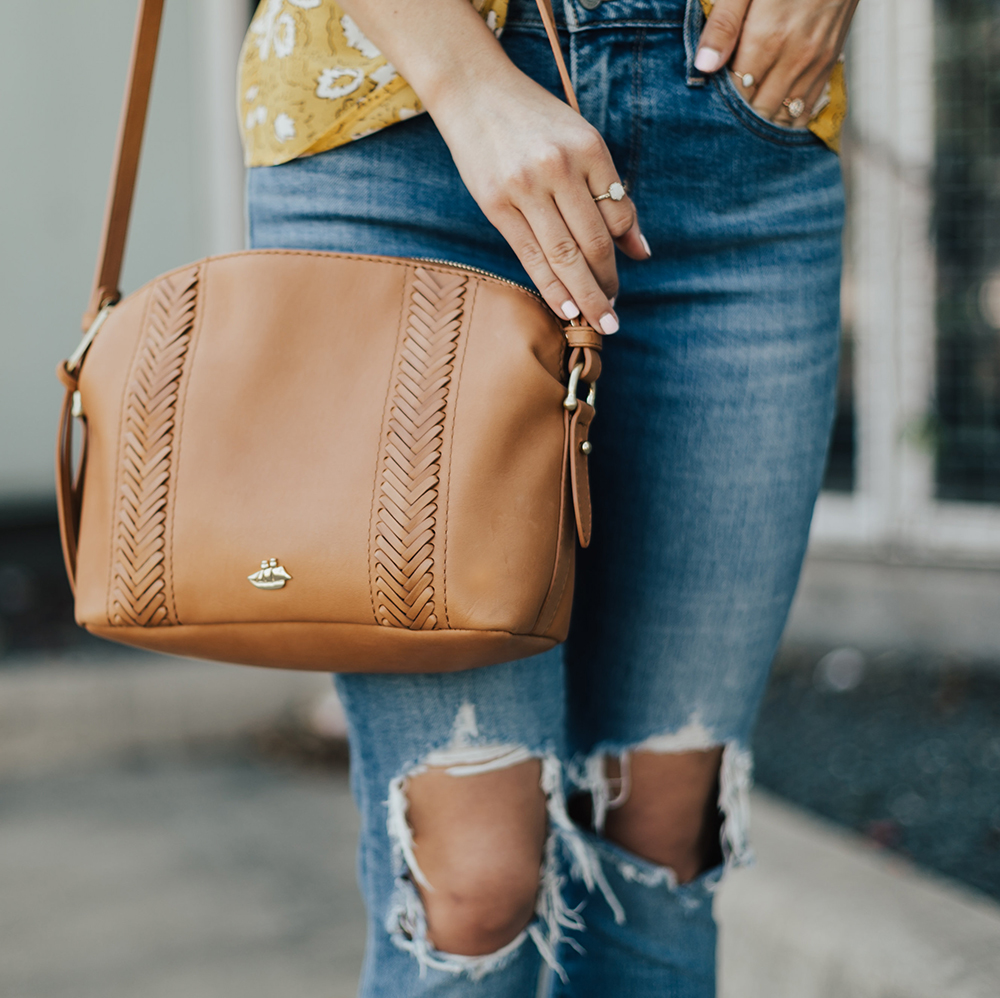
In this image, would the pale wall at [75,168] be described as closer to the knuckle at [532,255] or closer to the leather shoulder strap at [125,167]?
the leather shoulder strap at [125,167]

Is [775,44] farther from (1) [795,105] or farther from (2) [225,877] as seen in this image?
(2) [225,877]

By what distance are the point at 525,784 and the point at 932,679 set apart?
217 cm

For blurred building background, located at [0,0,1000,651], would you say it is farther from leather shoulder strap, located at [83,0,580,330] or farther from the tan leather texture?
leather shoulder strap, located at [83,0,580,330]

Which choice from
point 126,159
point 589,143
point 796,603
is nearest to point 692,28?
point 589,143

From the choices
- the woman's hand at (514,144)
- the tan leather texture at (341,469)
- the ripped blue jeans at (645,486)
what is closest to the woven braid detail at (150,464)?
the tan leather texture at (341,469)

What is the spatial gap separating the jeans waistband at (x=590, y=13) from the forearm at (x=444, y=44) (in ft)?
0.22

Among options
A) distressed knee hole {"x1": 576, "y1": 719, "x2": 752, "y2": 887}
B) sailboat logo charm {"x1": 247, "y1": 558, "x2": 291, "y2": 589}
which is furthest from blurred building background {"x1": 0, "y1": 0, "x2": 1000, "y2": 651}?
sailboat logo charm {"x1": 247, "y1": 558, "x2": 291, "y2": 589}

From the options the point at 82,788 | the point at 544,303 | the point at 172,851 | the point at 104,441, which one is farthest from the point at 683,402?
the point at 82,788

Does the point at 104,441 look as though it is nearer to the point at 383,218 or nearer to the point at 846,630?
the point at 383,218

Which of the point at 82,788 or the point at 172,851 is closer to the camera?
the point at 172,851

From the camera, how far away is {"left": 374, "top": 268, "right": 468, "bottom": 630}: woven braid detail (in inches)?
27.0

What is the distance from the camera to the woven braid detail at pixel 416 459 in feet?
2.25

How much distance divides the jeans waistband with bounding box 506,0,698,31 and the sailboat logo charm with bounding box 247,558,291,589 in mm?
438

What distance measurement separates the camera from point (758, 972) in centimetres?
142
